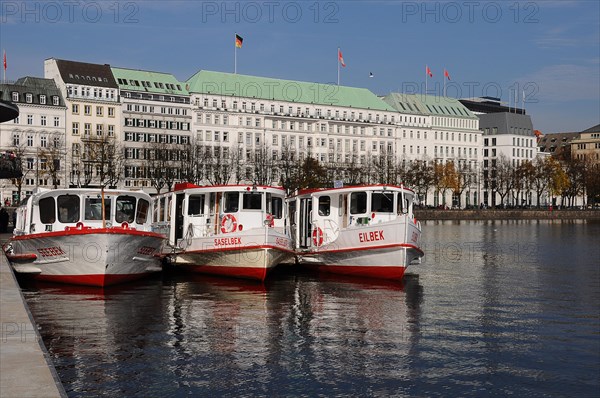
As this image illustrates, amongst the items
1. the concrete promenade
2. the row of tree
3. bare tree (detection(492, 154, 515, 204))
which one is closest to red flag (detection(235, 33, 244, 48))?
the row of tree

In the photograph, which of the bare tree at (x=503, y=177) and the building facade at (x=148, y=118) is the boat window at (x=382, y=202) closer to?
the building facade at (x=148, y=118)

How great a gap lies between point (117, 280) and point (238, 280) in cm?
549

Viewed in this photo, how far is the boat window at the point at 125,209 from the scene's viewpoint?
33.0 metres

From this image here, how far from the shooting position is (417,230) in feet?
116

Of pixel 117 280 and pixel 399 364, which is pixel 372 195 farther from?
pixel 399 364

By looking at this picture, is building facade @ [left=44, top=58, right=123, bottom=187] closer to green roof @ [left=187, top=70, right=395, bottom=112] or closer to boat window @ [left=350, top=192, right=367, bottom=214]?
green roof @ [left=187, top=70, right=395, bottom=112]

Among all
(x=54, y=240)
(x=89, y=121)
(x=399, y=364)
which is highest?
(x=89, y=121)

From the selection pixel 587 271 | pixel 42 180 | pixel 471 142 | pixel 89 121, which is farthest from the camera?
pixel 471 142

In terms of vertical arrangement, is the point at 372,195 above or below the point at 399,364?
above

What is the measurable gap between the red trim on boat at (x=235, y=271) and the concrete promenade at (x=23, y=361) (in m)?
15.3

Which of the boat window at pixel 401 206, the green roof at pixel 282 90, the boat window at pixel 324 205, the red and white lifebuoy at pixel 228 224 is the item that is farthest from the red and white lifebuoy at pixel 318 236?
the green roof at pixel 282 90

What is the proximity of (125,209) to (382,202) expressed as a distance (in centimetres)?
1116

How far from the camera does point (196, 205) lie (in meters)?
37.1

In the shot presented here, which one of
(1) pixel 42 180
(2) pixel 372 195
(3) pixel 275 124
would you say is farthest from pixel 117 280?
(3) pixel 275 124
